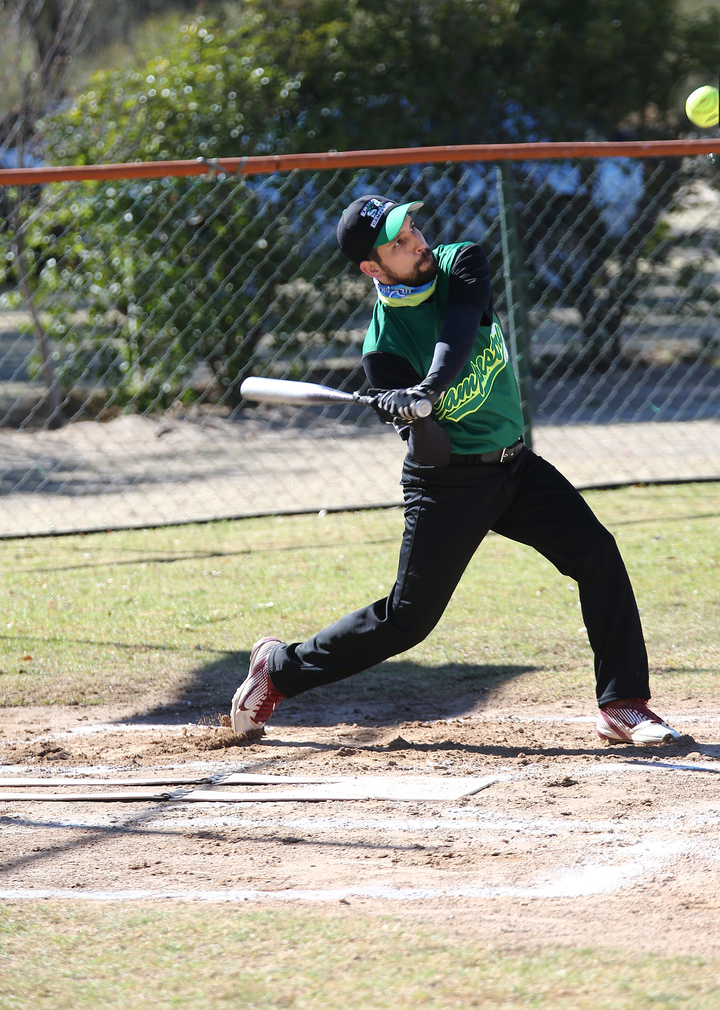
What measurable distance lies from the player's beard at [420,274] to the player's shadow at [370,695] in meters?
1.72

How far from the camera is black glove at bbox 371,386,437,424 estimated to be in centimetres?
318

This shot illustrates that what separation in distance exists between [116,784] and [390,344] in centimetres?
171

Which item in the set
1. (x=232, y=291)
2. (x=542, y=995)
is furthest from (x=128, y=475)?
(x=542, y=995)

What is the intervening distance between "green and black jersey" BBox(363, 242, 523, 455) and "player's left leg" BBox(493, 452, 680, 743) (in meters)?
0.25

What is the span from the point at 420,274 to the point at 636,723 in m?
1.67

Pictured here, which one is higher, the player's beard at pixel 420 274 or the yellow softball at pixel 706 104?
the player's beard at pixel 420 274

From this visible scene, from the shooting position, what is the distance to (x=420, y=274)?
3.41 meters

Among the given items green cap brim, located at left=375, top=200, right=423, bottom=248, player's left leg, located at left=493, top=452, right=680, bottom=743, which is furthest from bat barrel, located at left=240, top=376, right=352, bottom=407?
player's left leg, located at left=493, top=452, right=680, bottom=743

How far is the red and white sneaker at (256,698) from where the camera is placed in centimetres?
394

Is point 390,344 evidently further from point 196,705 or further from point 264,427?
point 264,427

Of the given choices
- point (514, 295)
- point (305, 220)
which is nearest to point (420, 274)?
point (514, 295)

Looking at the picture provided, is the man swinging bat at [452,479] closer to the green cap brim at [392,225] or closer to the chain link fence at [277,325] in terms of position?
the green cap brim at [392,225]

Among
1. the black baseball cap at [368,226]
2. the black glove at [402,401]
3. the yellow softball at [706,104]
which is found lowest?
the black glove at [402,401]

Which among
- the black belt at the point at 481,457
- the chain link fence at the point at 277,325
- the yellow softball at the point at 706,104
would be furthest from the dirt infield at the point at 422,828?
the chain link fence at the point at 277,325
